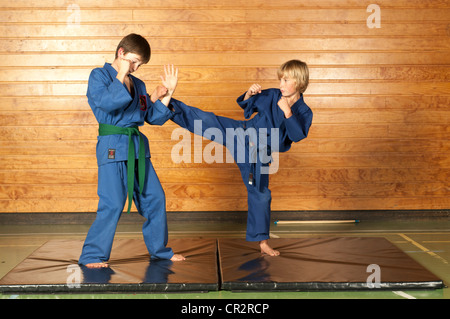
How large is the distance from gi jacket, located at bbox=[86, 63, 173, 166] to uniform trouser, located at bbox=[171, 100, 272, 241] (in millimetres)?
215

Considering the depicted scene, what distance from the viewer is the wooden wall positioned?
16.8 ft

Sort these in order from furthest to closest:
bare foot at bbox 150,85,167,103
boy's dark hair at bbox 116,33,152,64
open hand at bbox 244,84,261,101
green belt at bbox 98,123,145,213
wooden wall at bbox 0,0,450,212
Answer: wooden wall at bbox 0,0,450,212, open hand at bbox 244,84,261,101, bare foot at bbox 150,85,167,103, green belt at bbox 98,123,145,213, boy's dark hair at bbox 116,33,152,64

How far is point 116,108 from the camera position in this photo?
3.22m

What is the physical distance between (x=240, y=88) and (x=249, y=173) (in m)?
1.64

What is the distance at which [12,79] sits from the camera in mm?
5148

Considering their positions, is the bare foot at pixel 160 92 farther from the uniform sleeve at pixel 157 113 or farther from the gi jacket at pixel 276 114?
the gi jacket at pixel 276 114

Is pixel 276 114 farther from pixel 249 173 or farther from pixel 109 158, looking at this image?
pixel 109 158

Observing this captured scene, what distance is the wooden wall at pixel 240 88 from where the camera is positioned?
511 cm

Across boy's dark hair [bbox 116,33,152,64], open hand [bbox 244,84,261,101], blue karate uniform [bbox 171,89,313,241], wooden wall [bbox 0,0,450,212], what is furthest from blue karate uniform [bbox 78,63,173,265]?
wooden wall [bbox 0,0,450,212]

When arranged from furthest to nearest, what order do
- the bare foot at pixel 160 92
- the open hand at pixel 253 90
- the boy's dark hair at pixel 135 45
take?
the open hand at pixel 253 90
the bare foot at pixel 160 92
the boy's dark hair at pixel 135 45

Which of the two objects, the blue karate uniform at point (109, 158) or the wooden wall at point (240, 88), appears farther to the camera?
the wooden wall at point (240, 88)

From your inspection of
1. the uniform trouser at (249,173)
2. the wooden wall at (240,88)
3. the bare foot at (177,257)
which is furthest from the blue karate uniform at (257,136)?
the wooden wall at (240,88)

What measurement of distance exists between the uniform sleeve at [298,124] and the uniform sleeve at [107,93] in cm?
108

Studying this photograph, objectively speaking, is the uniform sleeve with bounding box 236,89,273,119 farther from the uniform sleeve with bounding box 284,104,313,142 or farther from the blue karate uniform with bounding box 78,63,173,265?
the blue karate uniform with bounding box 78,63,173,265
